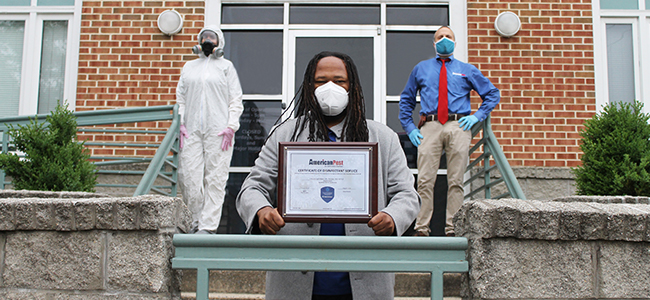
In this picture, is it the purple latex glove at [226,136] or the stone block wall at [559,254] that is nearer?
the stone block wall at [559,254]

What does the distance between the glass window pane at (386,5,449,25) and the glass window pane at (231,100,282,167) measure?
6.07 ft

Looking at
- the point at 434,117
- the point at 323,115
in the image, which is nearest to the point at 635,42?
the point at 434,117

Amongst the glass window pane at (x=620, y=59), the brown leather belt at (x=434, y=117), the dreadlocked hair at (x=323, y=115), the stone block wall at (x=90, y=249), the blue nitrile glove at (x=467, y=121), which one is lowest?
the stone block wall at (x=90, y=249)

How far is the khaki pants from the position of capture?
477cm

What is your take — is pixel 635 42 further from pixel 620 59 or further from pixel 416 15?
pixel 416 15

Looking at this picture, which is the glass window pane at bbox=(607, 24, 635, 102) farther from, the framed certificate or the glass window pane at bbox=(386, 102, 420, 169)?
the framed certificate

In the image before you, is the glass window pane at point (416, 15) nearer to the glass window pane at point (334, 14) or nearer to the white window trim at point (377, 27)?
the white window trim at point (377, 27)

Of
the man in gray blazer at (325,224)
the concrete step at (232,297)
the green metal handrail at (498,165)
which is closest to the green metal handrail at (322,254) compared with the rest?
the man in gray blazer at (325,224)

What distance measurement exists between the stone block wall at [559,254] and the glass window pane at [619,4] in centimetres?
560

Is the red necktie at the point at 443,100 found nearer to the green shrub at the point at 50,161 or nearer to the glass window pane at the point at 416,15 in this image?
the glass window pane at the point at 416,15

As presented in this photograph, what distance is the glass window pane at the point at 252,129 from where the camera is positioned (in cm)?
650

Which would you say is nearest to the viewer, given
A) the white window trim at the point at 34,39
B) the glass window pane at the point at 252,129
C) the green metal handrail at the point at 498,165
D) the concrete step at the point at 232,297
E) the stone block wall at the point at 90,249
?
the stone block wall at the point at 90,249

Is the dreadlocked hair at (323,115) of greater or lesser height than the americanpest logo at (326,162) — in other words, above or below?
above

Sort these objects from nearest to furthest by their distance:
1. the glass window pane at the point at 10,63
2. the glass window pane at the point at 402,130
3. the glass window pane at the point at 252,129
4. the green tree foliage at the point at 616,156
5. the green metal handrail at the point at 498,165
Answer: the green metal handrail at the point at 498,165, the green tree foliage at the point at 616,156, the glass window pane at the point at 402,130, the glass window pane at the point at 252,129, the glass window pane at the point at 10,63
